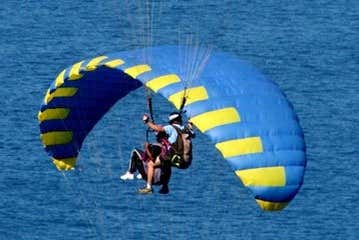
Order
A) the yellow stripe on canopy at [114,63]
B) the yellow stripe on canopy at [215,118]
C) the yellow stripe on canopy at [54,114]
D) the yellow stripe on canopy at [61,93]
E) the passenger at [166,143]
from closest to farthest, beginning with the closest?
the yellow stripe on canopy at [215,118] → the passenger at [166,143] → the yellow stripe on canopy at [114,63] → the yellow stripe on canopy at [61,93] → the yellow stripe on canopy at [54,114]

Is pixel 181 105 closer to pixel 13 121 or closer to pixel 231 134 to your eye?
pixel 231 134

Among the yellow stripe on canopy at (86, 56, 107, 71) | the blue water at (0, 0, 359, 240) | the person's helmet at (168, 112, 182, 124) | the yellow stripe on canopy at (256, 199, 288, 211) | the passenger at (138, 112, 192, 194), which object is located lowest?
the yellow stripe on canopy at (256, 199, 288, 211)

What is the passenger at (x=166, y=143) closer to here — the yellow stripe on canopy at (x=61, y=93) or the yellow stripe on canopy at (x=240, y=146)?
the yellow stripe on canopy at (x=240, y=146)

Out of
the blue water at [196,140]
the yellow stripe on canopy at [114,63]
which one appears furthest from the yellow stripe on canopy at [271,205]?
the blue water at [196,140]

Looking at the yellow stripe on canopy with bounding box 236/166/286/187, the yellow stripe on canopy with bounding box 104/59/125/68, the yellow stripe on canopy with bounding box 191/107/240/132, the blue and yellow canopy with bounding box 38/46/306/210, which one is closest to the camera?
the yellow stripe on canopy with bounding box 236/166/286/187

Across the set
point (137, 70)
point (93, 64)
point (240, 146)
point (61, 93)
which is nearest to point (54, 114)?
point (61, 93)

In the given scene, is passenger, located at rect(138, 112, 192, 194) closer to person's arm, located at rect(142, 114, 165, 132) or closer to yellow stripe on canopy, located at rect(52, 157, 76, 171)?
person's arm, located at rect(142, 114, 165, 132)

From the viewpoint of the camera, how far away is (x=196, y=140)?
3460 inches

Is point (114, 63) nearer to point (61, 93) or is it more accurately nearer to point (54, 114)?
point (61, 93)

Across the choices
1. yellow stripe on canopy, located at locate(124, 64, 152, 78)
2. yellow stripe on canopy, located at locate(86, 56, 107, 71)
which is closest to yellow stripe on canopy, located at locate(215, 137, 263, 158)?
yellow stripe on canopy, located at locate(124, 64, 152, 78)

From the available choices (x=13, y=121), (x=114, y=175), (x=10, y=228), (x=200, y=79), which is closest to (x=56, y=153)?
(x=200, y=79)

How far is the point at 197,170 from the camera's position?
87500 millimetres

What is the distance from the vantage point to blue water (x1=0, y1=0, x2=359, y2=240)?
3201 inches

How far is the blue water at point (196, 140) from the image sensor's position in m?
81.3
